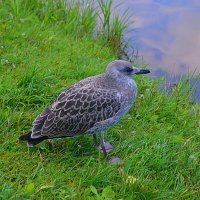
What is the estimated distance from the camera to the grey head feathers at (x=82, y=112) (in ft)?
16.6

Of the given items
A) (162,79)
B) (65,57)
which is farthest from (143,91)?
(65,57)

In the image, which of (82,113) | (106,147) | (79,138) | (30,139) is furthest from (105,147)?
(30,139)

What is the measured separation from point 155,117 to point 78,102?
140cm

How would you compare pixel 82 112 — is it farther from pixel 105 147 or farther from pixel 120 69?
pixel 120 69

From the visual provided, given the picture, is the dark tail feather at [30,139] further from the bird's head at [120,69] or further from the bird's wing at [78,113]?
the bird's head at [120,69]

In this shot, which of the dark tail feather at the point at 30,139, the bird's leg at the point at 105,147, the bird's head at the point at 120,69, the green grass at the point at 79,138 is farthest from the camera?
the bird's head at the point at 120,69

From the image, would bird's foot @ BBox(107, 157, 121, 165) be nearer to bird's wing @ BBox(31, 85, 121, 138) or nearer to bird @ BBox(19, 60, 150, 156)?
bird @ BBox(19, 60, 150, 156)

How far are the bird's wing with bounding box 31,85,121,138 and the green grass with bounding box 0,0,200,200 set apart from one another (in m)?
0.23

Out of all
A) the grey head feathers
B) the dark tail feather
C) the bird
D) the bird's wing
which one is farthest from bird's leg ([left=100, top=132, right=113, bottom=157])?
the dark tail feather

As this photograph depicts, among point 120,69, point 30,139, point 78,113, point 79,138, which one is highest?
point 120,69

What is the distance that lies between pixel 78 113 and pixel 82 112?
0.14ft

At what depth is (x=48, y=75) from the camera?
20.9 ft

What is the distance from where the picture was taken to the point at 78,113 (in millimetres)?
5070

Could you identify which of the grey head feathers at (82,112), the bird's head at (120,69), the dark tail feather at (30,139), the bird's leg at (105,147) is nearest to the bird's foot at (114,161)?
the bird's leg at (105,147)
